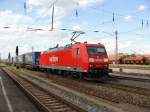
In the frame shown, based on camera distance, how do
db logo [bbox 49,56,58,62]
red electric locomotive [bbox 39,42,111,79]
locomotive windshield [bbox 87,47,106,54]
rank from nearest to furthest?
1. red electric locomotive [bbox 39,42,111,79]
2. locomotive windshield [bbox 87,47,106,54]
3. db logo [bbox 49,56,58,62]

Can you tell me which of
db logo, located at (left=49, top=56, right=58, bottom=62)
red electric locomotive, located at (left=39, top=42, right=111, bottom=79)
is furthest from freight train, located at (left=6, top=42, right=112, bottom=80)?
db logo, located at (left=49, top=56, right=58, bottom=62)

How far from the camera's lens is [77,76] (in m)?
27.7

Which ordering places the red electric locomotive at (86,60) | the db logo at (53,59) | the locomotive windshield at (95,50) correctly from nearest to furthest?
1. the red electric locomotive at (86,60)
2. the locomotive windshield at (95,50)
3. the db logo at (53,59)

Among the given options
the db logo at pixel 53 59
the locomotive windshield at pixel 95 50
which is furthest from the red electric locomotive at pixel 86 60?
the db logo at pixel 53 59

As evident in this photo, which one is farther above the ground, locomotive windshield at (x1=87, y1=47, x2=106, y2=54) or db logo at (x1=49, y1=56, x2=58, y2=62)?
locomotive windshield at (x1=87, y1=47, x2=106, y2=54)

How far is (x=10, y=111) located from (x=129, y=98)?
589cm

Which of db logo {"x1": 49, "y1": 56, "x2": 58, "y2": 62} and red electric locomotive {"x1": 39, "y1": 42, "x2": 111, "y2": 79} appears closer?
red electric locomotive {"x1": 39, "y1": 42, "x2": 111, "y2": 79}

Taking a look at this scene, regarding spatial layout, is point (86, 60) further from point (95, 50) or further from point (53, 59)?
point (53, 59)

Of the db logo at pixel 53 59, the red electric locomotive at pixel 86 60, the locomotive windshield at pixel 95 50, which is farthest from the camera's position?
the db logo at pixel 53 59

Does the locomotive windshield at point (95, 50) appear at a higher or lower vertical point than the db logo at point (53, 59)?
higher

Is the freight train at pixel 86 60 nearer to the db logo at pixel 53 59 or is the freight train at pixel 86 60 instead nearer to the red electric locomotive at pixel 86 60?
the red electric locomotive at pixel 86 60

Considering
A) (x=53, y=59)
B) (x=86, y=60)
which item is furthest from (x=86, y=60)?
(x=53, y=59)

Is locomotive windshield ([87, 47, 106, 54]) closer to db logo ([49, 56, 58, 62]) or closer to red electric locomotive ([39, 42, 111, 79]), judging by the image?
red electric locomotive ([39, 42, 111, 79])

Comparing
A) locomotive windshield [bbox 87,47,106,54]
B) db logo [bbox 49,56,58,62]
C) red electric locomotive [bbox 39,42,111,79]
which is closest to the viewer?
red electric locomotive [bbox 39,42,111,79]
